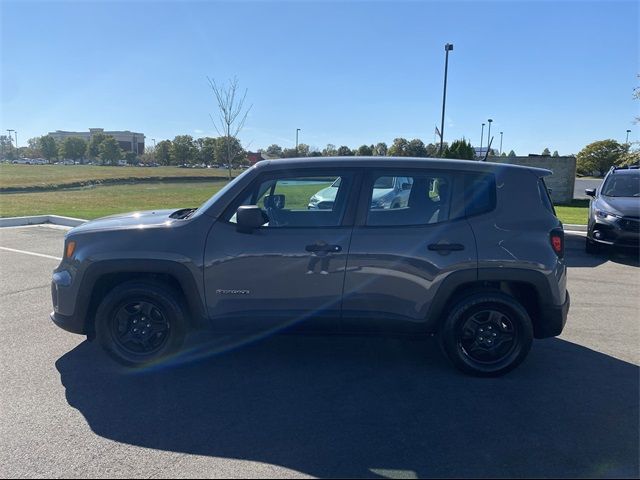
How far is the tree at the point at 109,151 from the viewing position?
9769cm

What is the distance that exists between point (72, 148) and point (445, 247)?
121454 millimetres

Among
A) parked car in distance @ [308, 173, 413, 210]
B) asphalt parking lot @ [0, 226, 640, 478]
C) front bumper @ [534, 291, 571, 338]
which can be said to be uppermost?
parked car in distance @ [308, 173, 413, 210]

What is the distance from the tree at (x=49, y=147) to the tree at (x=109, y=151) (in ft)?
65.7

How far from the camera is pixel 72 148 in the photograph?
359 ft

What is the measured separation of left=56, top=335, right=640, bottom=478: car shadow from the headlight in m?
5.15

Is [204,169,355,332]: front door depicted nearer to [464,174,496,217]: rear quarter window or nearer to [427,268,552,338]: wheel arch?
[427,268,552,338]: wheel arch

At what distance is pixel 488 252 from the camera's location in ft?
12.5

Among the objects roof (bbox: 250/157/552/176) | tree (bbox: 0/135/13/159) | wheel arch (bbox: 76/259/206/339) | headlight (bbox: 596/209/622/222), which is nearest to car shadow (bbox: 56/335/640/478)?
wheel arch (bbox: 76/259/206/339)

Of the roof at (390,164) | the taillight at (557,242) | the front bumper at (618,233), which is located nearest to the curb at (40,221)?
the roof at (390,164)

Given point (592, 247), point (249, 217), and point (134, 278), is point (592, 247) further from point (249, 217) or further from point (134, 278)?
point (134, 278)

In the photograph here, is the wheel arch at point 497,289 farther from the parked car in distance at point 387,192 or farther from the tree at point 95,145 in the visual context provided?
the tree at point 95,145

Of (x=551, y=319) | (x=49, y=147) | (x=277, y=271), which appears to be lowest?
(x=551, y=319)

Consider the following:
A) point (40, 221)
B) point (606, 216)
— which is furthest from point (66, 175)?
point (606, 216)

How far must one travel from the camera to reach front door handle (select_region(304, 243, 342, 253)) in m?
3.77
